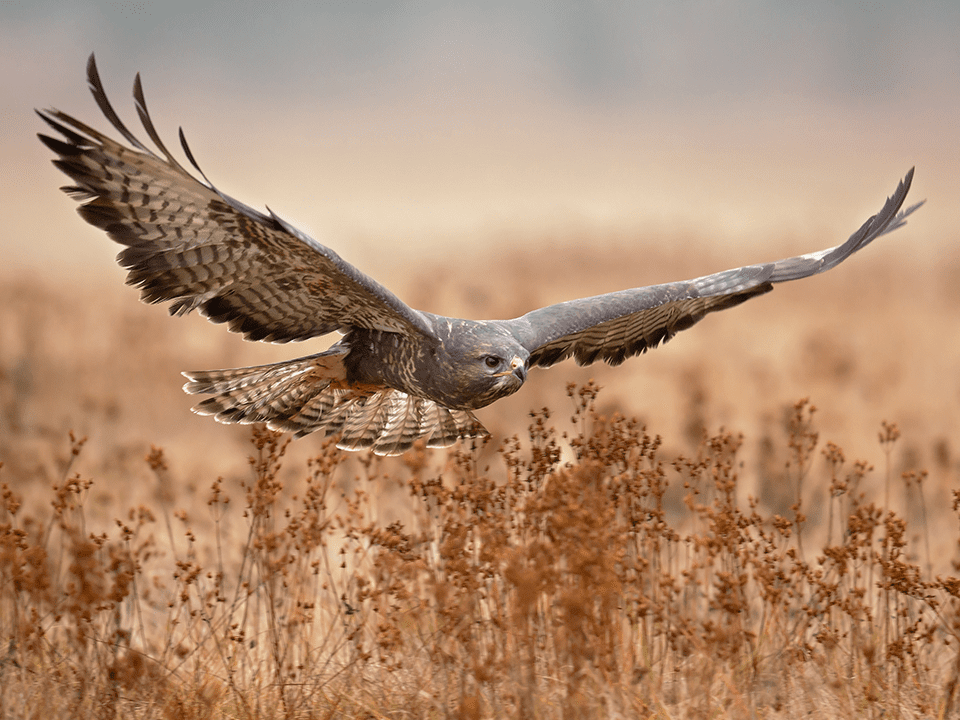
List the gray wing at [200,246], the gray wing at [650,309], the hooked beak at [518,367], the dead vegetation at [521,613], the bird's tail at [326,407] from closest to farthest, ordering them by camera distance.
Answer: the dead vegetation at [521,613], the gray wing at [200,246], the hooked beak at [518,367], the bird's tail at [326,407], the gray wing at [650,309]

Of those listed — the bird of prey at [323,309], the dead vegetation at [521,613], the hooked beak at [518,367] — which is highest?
the bird of prey at [323,309]

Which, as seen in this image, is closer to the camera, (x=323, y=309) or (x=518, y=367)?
(x=518, y=367)

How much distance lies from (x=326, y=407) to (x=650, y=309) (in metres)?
2.41

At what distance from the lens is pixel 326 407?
6.00 metres

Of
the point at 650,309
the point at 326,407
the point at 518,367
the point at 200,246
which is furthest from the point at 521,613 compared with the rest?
the point at 650,309

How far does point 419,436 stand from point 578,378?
6.03 metres

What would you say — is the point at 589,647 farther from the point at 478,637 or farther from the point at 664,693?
the point at 664,693

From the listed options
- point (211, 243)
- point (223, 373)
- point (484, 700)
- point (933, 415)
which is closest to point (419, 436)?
point (223, 373)

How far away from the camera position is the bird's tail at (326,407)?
18.1ft

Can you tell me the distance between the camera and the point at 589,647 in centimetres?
310

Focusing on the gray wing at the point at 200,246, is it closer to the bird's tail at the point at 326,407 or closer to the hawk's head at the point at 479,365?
the hawk's head at the point at 479,365

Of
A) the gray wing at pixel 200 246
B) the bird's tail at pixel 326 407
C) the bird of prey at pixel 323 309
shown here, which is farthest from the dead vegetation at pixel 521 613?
the bird's tail at pixel 326 407

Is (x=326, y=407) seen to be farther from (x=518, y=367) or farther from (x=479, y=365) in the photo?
(x=518, y=367)

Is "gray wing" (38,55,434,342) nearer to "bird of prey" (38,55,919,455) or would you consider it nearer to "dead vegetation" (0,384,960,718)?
"bird of prey" (38,55,919,455)
